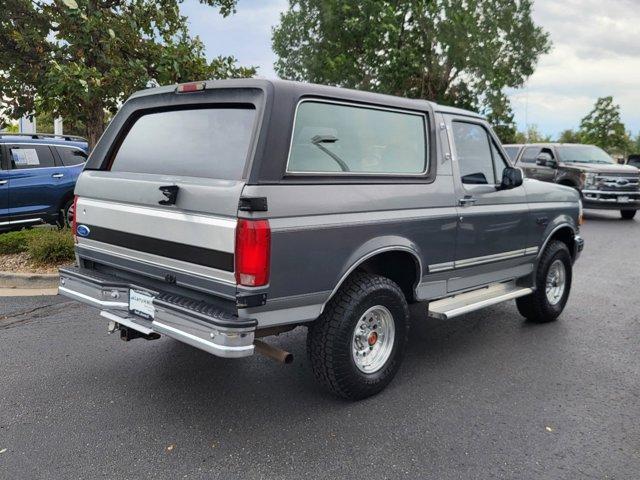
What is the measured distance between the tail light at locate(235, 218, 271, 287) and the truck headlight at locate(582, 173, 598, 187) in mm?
13390

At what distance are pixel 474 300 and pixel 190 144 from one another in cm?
261

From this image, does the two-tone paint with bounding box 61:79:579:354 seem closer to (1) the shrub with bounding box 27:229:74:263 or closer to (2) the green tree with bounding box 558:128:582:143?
(1) the shrub with bounding box 27:229:74:263

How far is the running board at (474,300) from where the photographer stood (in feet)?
13.9

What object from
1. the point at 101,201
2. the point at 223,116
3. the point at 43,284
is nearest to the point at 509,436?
the point at 223,116

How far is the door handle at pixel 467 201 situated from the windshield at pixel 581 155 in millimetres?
11861

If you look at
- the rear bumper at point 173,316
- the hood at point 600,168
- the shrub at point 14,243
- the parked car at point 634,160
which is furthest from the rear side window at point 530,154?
the rear bumper at point 173,316

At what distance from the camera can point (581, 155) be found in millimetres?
15273

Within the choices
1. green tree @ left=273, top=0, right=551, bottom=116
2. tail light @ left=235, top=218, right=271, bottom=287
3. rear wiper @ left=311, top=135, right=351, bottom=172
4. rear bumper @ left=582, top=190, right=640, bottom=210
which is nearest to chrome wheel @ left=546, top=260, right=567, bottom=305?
rear wiper @ left=311, top=135, right=351, bottom=172

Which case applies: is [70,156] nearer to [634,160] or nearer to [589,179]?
[589,179]

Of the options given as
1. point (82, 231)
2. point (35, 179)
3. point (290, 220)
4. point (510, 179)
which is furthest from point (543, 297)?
point (35, 179)

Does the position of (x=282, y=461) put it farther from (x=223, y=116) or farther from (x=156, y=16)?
(x=156, y=16)

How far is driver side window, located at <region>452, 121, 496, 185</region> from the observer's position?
4.57m

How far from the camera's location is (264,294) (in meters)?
3.10

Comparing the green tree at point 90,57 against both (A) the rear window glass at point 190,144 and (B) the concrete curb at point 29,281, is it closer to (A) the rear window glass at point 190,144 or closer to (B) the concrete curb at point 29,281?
(B) the concrete curb at point 29,281
